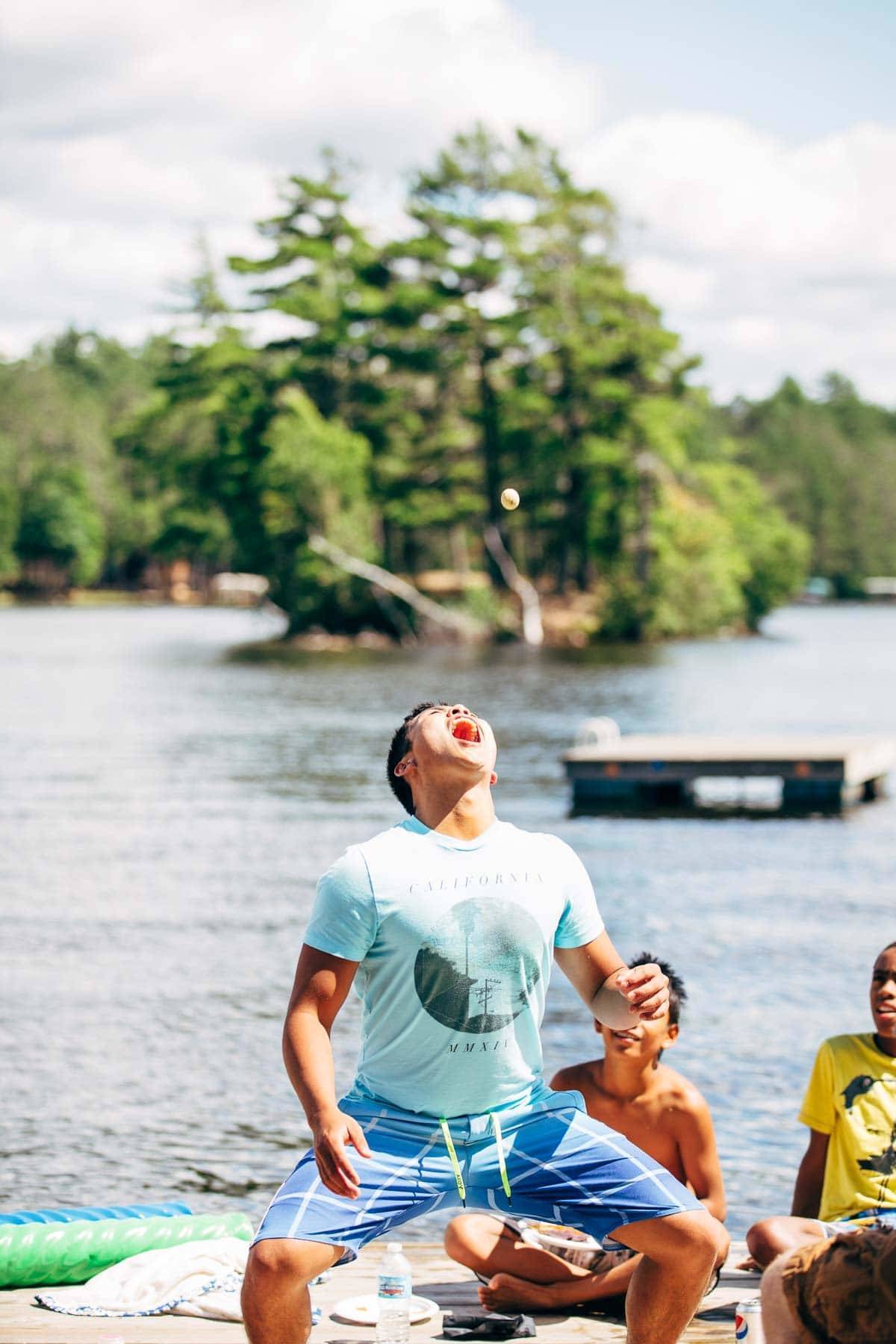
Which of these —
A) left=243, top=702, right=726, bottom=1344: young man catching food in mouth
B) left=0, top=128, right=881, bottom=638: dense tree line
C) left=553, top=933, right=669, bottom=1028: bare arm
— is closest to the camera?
left=243, top=702, right=726, bottom=1344: young man catching food in mouth

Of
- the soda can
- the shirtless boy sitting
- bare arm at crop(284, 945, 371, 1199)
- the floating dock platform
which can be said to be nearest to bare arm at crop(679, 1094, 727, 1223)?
the shirtless boy sitting

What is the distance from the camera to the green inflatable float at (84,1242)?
585 centimetres

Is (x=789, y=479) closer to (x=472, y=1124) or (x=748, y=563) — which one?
(x=748, y=563)

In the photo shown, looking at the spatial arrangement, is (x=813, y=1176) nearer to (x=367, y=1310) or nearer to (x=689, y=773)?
(x=367, y=1310)

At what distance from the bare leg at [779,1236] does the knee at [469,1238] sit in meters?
0.82

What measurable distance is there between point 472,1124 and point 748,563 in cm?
8303

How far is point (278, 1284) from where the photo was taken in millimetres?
4113

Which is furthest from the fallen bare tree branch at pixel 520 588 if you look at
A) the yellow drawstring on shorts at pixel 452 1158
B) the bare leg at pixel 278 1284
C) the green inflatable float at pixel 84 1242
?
the bare leg at pixel 278 1284

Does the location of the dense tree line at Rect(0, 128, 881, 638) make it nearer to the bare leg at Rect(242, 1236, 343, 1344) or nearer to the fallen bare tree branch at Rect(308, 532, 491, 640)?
the fallen bare tree branch at Rect(308, 532, 491, 640)

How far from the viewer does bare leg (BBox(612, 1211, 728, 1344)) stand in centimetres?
430

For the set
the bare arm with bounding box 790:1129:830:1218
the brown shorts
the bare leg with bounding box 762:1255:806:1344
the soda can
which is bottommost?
the soda can

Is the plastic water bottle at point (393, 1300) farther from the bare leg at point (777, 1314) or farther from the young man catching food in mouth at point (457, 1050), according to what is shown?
the bare leg at point (777, 1314)

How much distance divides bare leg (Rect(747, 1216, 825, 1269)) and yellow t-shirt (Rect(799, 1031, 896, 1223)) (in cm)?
10

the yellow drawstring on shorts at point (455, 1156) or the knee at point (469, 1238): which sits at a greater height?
the yellow drawstring on shorts at point (455, 1156)
